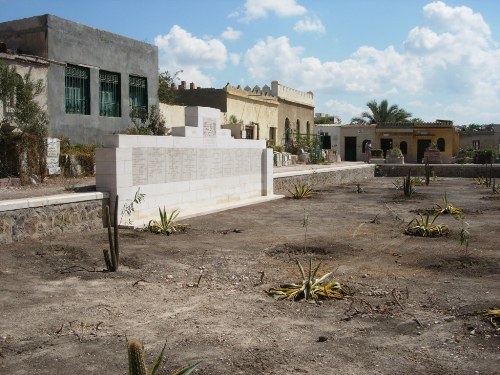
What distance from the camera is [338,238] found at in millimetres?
11148

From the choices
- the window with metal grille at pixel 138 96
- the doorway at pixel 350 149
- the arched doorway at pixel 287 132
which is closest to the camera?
the window with metal grille at pixel 138 96

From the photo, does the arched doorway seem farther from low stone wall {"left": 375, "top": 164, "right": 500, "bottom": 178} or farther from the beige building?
low stone wall {"left": 375, "top": 164, "right": 500, "bottom": 178}

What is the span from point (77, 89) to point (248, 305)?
55.0ft

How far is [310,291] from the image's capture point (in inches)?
265

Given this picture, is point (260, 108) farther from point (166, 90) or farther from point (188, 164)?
point (188, 164)

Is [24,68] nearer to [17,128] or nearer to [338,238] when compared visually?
[17,128]

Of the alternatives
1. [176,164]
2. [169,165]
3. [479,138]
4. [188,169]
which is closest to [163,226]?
[169,165]

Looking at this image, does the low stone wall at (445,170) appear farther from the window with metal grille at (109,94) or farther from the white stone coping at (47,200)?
the white stone coping at (47,200)

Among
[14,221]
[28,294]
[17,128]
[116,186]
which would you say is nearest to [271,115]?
[17,128]

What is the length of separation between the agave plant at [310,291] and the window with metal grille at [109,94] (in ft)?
56.1

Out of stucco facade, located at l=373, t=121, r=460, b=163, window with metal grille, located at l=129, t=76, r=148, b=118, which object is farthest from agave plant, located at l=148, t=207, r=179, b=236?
stucco facade, located at l=373, t=121, r=460, b=163

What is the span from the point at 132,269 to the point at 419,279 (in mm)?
4217

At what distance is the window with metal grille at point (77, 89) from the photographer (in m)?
20.4

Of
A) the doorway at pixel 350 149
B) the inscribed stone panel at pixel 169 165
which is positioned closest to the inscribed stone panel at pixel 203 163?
the inscribed stone panel at pixel 169 165
